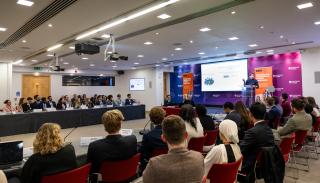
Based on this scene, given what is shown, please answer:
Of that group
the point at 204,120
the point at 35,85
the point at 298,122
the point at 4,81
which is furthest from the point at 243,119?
the point at 35,85

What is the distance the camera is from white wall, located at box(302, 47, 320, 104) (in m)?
9.94

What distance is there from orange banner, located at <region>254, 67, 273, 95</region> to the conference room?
0.18ft

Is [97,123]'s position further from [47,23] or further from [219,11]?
[219,11]

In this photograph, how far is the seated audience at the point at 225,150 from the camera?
2.07 m

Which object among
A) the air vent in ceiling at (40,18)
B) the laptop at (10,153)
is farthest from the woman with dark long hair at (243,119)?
the air vent in ceiling at (40,18)

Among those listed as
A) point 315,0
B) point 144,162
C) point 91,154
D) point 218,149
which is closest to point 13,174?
point 91,154

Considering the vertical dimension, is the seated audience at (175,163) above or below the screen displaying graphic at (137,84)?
below

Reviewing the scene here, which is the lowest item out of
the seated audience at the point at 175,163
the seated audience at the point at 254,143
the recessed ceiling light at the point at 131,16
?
the seated audience at the point at 254,143

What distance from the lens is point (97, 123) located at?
34.0 feet

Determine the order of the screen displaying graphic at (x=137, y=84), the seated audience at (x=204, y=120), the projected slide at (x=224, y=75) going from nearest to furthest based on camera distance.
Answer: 1. the seated audience at (x=204, y=120)
2. the projected slide at (x=224, y=75)
3. the screen displaying graphic at (x=137, y=84)

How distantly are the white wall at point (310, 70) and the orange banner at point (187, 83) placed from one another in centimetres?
690

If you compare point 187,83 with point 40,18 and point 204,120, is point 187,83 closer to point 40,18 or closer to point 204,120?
point 40,18

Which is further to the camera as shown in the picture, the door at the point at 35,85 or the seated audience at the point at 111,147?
the door at the point at 35,85

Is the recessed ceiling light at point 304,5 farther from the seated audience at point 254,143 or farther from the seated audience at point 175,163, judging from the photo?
the seated audience at point 175,163
